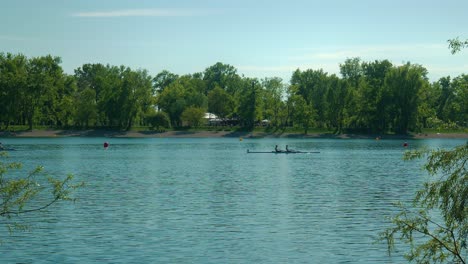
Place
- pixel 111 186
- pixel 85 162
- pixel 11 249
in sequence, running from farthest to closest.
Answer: pixel 85 162 → pixel 111 186 → pixel 11 249

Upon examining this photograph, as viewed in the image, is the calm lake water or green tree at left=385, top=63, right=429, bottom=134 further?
green tree at left=385, top=63, right=429, bottom=134

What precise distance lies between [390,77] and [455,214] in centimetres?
18301

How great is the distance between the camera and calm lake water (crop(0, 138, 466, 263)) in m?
33.3

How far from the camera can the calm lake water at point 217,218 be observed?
1313 inches

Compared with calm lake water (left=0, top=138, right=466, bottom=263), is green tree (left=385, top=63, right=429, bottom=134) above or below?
above

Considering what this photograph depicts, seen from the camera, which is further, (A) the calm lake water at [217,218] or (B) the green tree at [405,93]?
(B) the green tree at [405,93]

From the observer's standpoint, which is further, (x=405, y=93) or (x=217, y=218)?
(x=405, y=93)

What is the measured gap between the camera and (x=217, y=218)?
44844 millimetres

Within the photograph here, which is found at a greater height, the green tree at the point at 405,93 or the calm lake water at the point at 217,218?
the green tree at the point at 405,93

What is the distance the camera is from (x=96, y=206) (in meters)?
51.1

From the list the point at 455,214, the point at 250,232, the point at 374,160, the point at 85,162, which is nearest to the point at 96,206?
the point at 250,232

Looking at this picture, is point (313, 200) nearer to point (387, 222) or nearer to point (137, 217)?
point (387, 222)

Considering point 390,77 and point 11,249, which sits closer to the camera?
point 11,249

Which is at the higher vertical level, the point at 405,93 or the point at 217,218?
the point at 405,93
